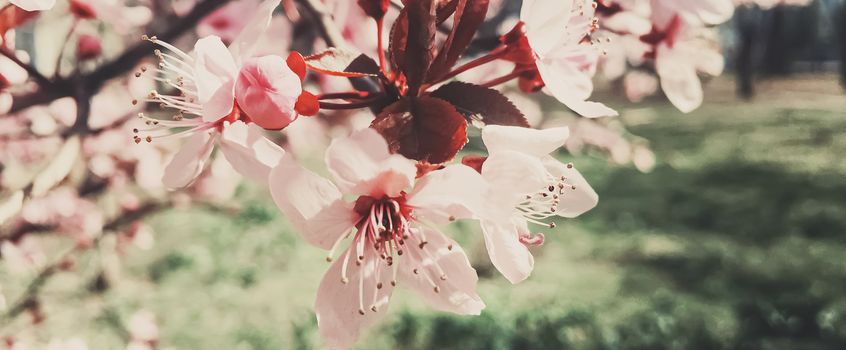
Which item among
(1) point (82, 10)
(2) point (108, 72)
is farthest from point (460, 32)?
(1) point (82, 10)

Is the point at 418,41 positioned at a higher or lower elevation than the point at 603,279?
higher

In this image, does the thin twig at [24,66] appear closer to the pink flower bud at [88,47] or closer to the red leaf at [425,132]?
the red leaf at [425,132]

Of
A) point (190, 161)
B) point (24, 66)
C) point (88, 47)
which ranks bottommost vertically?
point (88, 47)

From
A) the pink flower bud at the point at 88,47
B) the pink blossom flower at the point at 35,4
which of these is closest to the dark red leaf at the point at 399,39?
the pink blossom flower at the point at 35,4

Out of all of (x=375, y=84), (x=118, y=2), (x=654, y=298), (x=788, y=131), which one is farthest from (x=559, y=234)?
(x=788, y=131)

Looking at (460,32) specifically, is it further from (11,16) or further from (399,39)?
(11,16)

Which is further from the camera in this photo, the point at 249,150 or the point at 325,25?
the point at 325,25

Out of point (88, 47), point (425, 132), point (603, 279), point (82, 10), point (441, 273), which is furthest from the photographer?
point (603, 279)
